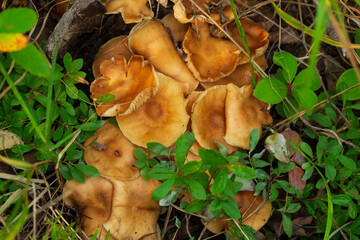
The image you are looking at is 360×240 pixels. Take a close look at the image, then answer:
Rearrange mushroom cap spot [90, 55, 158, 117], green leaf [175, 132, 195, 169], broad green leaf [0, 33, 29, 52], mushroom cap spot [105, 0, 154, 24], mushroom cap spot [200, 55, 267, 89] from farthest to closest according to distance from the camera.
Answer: mushroom cap spot [200, 55, 267, 89] → mushroom cap spot [105, 0, 154, 24] → mushroom cap spot [90, 55, 158, 117] → green leaf [175, 132, 195, 169] → broad green leaf [0, 33, 29, 52]

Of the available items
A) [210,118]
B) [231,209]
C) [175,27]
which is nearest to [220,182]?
[231,209]

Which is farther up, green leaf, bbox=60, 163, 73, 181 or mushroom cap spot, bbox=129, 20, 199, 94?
mushroom cap spot, bbox=129, 20, 199, 94

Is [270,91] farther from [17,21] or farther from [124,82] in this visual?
[17,21]

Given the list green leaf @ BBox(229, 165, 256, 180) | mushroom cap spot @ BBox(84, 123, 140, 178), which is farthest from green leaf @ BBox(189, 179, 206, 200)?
mushroom cap spot @ BBox(84, 123, 140, 178)

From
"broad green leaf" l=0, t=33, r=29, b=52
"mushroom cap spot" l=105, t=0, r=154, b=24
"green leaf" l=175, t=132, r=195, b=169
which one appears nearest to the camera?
"broad green leaf" l=0, t=33, r=29, b=52

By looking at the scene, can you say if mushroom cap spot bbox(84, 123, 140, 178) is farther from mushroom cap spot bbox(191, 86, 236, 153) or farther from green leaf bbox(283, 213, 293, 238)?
green leaf bbox(283, 213, 293, 238)

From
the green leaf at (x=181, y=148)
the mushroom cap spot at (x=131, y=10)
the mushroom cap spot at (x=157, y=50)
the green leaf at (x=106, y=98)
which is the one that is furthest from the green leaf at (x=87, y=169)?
the mushroom cap spot at (x=131, y=10)

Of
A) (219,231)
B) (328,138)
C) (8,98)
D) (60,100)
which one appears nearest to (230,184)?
(219,231)

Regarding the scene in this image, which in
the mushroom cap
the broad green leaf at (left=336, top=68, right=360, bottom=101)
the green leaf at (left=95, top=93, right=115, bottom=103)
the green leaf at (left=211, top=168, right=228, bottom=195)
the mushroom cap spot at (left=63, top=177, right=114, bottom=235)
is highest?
the green leaf at (left=95, top=93, right=115, bottom=103)

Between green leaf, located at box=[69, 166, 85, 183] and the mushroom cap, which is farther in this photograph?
the mushroom cap
